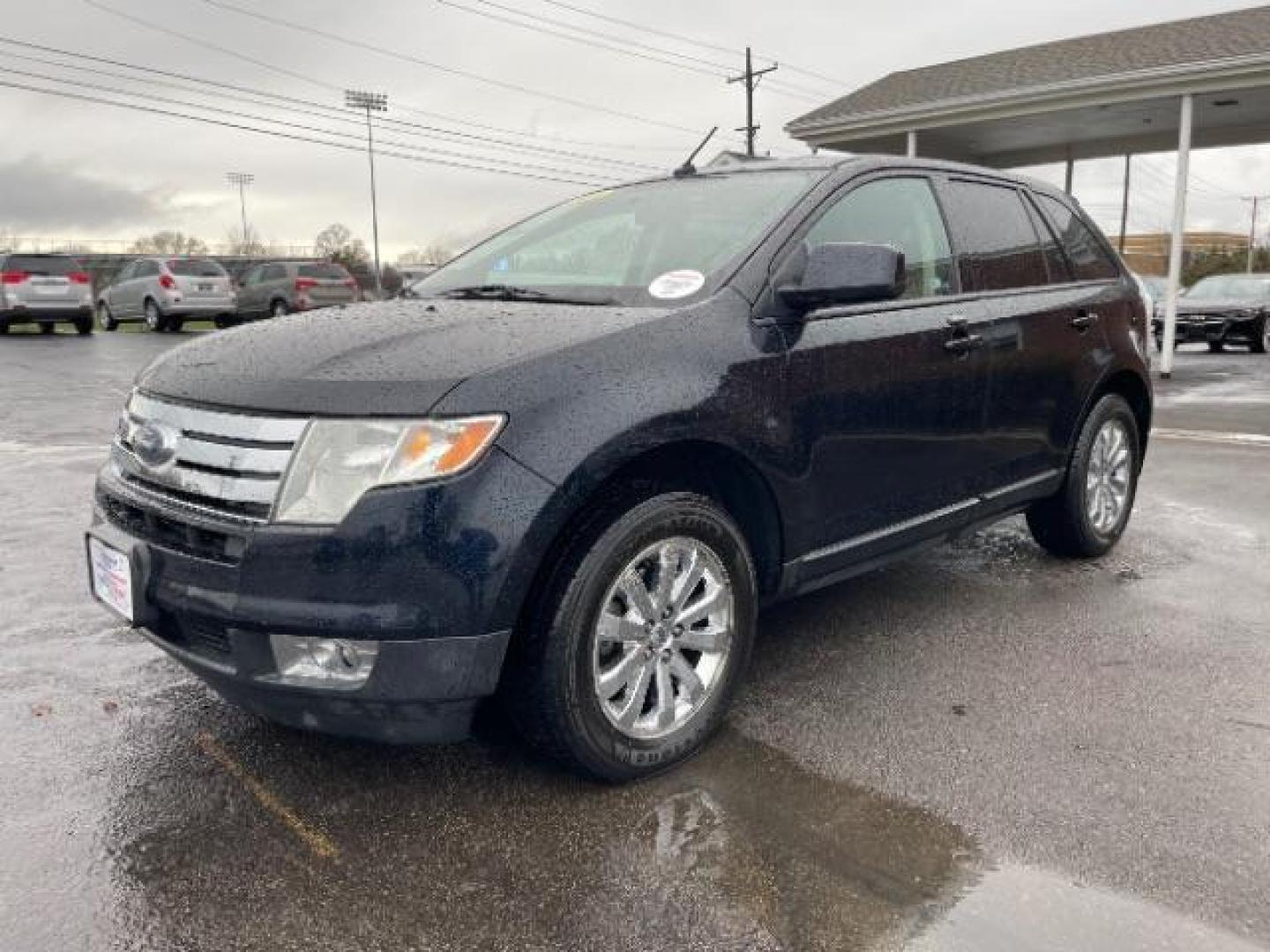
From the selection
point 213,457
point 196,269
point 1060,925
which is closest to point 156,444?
point 213,457

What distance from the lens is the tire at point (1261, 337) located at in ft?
59.9

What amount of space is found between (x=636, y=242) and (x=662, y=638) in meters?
1.38

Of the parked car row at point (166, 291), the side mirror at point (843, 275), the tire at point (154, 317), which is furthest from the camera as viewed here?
the tire at point (154, 317)

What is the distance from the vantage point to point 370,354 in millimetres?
2645

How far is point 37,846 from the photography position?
2.53 metres

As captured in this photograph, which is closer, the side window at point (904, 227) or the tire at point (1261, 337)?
the side window at point (904, 227)

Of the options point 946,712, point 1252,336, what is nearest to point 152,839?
point 946,712

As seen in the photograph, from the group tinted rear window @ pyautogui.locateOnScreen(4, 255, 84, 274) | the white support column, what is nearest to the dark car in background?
the white support column

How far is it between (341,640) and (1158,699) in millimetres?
2516

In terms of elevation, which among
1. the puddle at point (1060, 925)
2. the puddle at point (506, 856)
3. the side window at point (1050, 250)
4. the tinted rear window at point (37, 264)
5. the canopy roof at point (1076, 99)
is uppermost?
the canopy roof at point (1076, 99)

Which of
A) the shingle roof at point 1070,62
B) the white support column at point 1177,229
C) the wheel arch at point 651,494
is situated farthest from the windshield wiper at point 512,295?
the shingle roof at point 1070,62

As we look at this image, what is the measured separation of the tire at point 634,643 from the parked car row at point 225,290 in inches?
799

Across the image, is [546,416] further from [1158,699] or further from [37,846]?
[1158,699]

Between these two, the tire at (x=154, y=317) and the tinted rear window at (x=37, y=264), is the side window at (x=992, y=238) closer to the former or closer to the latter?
the tinted rear window at (x=37, y=264)
